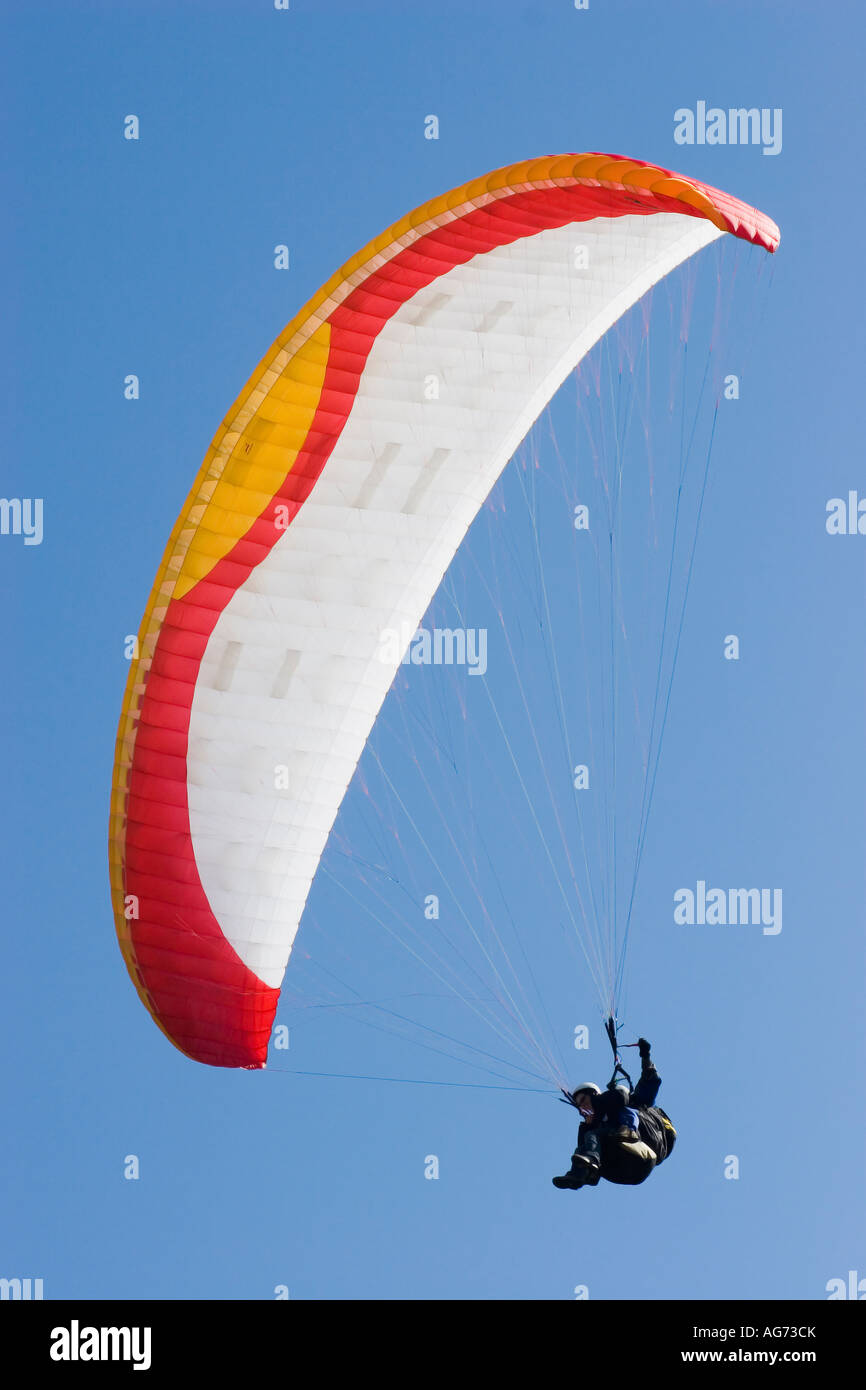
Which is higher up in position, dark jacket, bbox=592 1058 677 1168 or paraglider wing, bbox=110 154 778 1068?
paraglider wing, bbox=110 154 778 1068

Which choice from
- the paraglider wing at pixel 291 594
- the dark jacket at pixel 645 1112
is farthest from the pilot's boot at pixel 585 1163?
the paraglider wing at pixel 291 594

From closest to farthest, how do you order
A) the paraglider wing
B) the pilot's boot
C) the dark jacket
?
the pilot's boot < the dark jacket < the paraglider wing

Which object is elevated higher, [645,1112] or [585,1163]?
[645,1112]

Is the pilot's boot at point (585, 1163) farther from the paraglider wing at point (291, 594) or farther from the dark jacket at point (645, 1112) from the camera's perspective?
the paraglider wing at point (291, 594)

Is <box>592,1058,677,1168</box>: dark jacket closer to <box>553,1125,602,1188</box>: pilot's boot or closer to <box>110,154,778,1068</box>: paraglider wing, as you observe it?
<box>553,1125,602,1188</box>: pilot's boot

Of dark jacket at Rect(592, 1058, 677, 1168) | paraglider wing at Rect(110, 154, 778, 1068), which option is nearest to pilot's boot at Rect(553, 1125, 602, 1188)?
dark jacket at Rect(592, 1058, 677, 1168)

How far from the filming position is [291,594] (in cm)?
1764

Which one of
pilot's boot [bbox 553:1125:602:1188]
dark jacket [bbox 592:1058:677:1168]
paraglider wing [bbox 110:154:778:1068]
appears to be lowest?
pilot's boot [bbox 553:1125:602:1188]

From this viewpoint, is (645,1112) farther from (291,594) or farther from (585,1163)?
(291,594)

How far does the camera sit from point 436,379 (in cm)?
→ 1794

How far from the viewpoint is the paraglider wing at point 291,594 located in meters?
17.5

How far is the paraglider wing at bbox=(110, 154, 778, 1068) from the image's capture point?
1747cm

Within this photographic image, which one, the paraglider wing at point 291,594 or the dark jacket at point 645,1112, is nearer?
the dark jacket at point 645,1112
